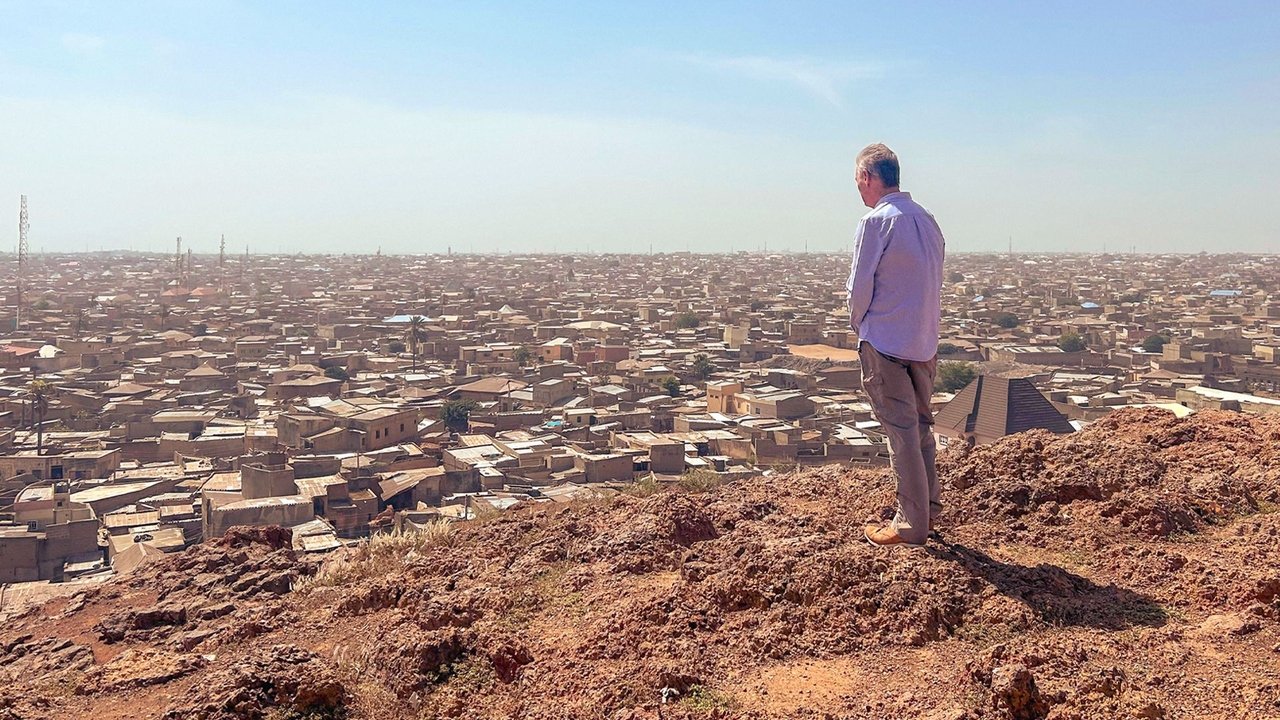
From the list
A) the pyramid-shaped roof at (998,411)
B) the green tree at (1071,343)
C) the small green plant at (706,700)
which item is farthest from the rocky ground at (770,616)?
the green tree at (1071,343)

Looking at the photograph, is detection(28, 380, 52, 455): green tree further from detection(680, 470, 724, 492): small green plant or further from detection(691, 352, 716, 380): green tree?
detection(680, 470, 724, 492): small green plant

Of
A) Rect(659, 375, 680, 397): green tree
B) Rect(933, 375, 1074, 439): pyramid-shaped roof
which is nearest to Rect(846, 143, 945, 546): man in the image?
Rect(933, 375, 1074, 439): pyramid-shaped roof

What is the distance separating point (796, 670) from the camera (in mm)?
2900

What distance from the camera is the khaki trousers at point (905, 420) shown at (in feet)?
11.7

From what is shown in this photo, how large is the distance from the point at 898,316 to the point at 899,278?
133 millimetres

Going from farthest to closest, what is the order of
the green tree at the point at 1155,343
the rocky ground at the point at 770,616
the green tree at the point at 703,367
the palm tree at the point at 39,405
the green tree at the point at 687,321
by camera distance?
1. the green tree at the point at 687,321
2. the green tree at the point at 1155,343
3. the green tree at the point at 703,367
4. the palm tree at the point at 39,405
5. the rocky ground at the point at 770,616

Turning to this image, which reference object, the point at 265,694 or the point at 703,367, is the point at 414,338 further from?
the point at 265,694

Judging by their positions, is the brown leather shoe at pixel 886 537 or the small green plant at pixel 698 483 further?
the small green plant at pixel 698 483

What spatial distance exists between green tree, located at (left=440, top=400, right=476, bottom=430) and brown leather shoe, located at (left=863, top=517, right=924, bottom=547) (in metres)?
22.8

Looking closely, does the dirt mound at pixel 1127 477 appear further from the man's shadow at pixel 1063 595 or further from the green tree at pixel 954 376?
the green tree at pixel 954 376

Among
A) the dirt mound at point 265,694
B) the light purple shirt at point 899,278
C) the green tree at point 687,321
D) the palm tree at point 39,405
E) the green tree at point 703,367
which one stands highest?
the light purple shirt at point 899,278

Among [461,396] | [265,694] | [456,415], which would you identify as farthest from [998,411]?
[461,396]

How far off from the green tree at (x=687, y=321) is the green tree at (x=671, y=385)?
59.9 feet

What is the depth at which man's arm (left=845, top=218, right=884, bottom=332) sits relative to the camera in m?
3.52
